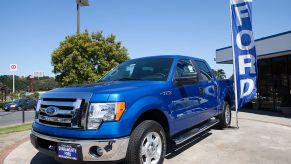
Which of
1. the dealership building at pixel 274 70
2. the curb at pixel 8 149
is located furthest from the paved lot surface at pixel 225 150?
the dealership building at pixel 274 70

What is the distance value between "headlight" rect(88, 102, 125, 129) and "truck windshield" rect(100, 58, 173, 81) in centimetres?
143

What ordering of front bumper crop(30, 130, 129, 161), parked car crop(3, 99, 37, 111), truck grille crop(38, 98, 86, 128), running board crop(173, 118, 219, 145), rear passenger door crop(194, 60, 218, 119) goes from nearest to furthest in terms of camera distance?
front bumper crop(30, 130, 129, 161)
truck grille crop(38, 98, 86, 128)
running board crop(173, 118, 219, 145)
rear passenger door crop(194, 60, 218, 119)
parked car crop(3, 99, 37, 111)

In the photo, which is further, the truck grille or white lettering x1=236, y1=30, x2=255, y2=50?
white lettering x1=236, y1=30, x2=255, y2=50

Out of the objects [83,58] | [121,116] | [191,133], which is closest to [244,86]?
[191,133]

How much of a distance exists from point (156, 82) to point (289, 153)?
307cm

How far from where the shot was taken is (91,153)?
12.2 feet

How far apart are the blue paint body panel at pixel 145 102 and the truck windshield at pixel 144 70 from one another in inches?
6.0

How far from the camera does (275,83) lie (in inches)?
626

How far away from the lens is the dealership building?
13.4 meters

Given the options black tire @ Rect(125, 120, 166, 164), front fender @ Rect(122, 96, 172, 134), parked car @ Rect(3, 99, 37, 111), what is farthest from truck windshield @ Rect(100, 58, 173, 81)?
parked car @ Rect(3, 99, 37, 111)

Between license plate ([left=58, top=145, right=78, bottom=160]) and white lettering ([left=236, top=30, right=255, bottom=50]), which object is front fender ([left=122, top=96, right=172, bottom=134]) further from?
white lettering ([left=236, top=30, right=255, bottom=50])

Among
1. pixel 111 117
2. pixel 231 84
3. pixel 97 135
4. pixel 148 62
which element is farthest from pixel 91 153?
pixel 231 84

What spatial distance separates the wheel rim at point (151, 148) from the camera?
416 centimetres

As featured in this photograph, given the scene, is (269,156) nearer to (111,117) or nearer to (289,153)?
(289,153)
